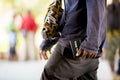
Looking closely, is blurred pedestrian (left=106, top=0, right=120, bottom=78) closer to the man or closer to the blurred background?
the blurred background

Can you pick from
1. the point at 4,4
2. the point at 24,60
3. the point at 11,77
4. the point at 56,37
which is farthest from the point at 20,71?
the point at 56,37

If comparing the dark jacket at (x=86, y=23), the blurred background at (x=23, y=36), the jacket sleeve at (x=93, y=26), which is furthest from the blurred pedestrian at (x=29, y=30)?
the jacket sleeve at (x=93, y=26)

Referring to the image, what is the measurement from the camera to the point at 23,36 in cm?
263

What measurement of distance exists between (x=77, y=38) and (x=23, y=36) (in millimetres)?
1138

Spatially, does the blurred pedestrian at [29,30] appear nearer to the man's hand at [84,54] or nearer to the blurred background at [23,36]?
the blurred background at [23,36]

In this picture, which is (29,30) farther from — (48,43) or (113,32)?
(113,32)

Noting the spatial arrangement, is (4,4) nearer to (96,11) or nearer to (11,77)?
(11,77)

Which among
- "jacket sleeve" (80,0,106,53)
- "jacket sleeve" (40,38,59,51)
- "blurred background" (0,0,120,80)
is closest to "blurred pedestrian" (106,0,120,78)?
"blurred background" (0,0,120,80)

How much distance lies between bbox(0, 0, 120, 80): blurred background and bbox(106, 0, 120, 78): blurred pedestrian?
19 centimetres

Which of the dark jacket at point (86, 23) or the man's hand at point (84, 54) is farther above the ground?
the dark jacket at point (86, 23)

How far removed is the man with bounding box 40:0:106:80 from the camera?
146 centimetres

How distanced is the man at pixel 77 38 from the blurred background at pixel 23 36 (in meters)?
0.43

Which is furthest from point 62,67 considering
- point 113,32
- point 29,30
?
point 113,32

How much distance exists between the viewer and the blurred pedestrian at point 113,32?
12.8 ft
